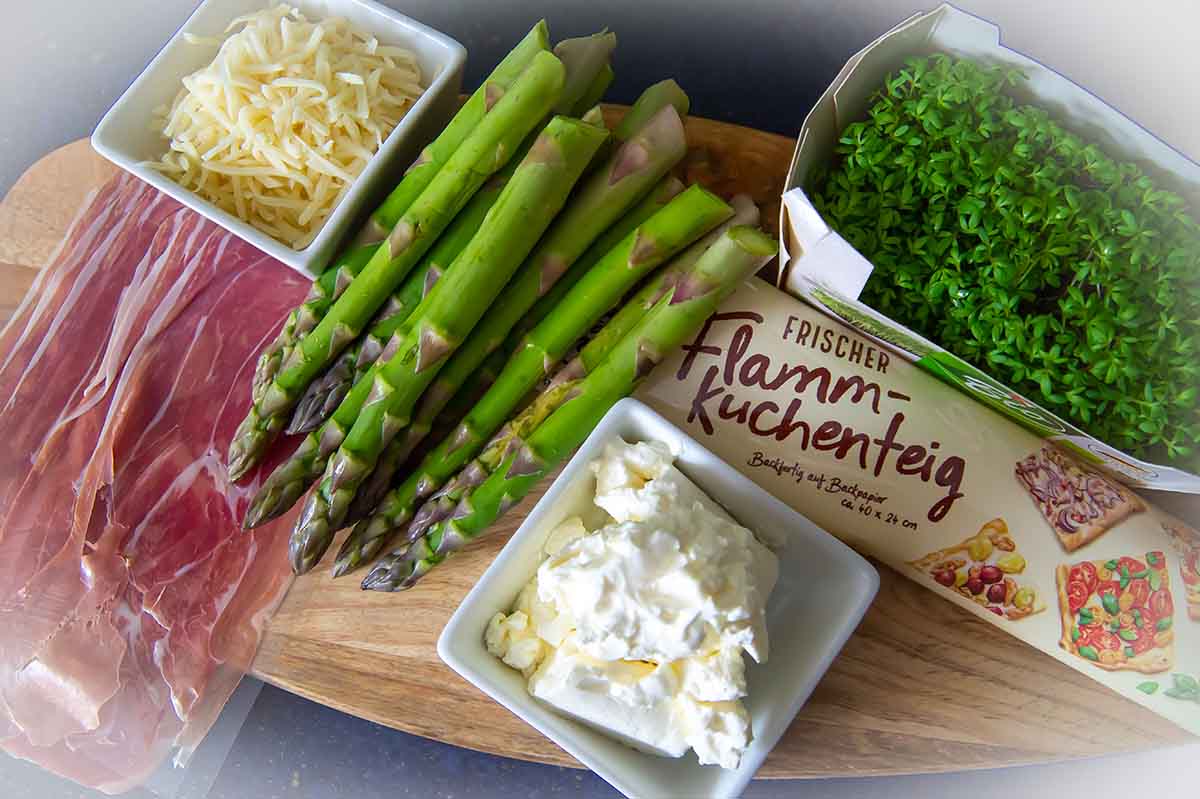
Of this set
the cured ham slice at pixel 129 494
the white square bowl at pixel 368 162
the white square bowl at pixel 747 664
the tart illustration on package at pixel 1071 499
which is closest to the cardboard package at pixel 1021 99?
the tart illustration on package at pixel 1071 499

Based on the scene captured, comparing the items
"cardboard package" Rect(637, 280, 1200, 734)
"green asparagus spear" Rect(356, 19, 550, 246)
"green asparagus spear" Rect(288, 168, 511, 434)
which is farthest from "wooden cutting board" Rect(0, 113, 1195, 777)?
"green asparagus spear" Rect(356, 19, 550, 246)

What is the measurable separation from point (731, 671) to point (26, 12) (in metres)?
1.95

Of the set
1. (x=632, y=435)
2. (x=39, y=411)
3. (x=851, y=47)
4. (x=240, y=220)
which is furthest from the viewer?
(x=851, y=47)

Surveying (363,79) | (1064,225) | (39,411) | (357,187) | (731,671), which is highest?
(1064,225)

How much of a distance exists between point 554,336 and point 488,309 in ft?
0.34

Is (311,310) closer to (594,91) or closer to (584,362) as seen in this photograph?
(584,362)

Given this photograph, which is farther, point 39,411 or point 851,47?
point 851,47

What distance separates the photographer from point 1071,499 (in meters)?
1.19

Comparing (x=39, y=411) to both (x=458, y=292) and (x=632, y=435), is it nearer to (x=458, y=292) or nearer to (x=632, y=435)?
(x=458, y=292)

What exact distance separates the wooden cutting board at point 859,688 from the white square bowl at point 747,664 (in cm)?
22

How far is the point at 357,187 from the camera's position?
1235mm

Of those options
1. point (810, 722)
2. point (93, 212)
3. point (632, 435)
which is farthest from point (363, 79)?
point (810, 722)

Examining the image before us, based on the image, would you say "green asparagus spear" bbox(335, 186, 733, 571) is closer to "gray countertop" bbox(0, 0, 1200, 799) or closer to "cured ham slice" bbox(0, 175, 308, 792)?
"cured ham slice" bbox(0, 175, 308, 792)

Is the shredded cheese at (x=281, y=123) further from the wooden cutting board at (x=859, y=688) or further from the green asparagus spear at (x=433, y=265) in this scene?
the wooden cutting board at (x=859, y=688)
